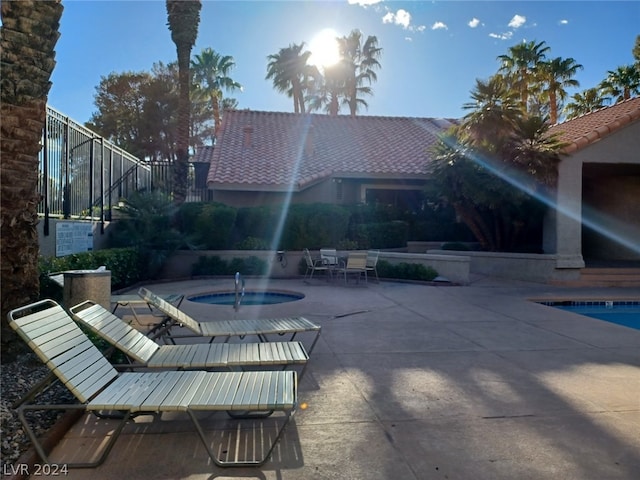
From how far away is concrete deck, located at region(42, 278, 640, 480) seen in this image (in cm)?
323

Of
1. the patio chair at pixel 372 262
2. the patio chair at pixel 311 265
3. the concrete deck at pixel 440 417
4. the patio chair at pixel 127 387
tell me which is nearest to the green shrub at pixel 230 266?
the patio chair at pixel 311 265

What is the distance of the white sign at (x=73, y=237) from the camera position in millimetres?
9948

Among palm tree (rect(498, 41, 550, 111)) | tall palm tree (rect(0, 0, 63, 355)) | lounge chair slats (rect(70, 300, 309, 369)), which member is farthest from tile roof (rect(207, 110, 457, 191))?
lounge chair slats (rect(70, 300, 309, 369))

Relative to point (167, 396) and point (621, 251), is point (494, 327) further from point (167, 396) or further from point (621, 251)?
point (621, 251)

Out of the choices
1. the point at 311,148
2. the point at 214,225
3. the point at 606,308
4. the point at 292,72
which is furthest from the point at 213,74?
the point at 606,308

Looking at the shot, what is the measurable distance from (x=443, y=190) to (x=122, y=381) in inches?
543

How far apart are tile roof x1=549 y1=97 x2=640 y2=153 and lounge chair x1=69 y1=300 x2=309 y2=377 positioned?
12777mm

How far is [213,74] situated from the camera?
37812 millimetres

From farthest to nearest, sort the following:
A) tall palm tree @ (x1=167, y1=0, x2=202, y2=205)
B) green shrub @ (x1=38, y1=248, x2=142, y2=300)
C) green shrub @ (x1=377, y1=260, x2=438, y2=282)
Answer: tall palm tree @ (x1=167, y1=0, x2=202, y2=205) < green shrub @ (x1=377, y1=260, x2=438, y2=282) < green shrub @ (x1=38, y1=248, x2=142, y2=300)

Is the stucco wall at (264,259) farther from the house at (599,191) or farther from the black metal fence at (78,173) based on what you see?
the house at (599,191)

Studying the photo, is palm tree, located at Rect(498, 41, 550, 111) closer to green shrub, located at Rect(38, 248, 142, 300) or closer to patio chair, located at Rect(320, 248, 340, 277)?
patio chair, located at Rect(320, 248, 340, 277)

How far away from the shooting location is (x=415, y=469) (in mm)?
3205

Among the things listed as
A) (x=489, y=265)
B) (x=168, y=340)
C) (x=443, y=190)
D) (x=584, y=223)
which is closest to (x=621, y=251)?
(x=584, y=223)

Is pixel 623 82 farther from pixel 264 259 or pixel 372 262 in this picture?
pixel 264 259
